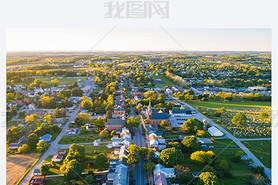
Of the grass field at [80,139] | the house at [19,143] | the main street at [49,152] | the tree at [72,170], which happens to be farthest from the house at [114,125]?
the house at [19,143]

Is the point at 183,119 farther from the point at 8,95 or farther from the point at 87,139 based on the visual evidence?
the point at 8,95

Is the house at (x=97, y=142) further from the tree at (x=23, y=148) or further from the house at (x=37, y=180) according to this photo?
the tree at (x=23, y=148)

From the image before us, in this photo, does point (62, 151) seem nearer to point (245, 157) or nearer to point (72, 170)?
point (72, 170)

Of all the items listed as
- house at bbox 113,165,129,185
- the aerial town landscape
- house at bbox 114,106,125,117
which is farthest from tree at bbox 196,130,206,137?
house at bbox 114,106,125,117

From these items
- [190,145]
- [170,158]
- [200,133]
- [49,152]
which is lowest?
[49,152]

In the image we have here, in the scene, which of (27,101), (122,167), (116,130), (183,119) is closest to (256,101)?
(183,119)

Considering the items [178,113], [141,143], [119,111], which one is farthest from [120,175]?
[178,113]
